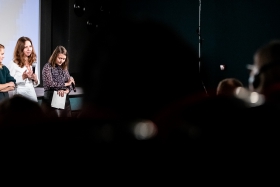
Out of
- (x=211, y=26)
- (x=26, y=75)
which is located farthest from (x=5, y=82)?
(x=211, y=26)

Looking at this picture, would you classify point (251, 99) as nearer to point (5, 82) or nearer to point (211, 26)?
point (5, 82)

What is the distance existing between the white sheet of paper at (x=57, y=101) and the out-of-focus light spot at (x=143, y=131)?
371cm

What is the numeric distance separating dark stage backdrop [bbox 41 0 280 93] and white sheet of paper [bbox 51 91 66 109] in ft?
5.19

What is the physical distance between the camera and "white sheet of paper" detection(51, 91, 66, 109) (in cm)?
402

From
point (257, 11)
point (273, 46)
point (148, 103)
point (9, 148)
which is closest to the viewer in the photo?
point (9, 148)

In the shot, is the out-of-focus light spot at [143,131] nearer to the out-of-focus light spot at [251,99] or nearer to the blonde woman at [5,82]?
the out-of-focus light spot at [251,99]

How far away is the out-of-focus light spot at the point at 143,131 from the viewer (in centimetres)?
35

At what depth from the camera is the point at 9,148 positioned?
0.33 meters

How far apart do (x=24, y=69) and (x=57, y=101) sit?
42 centimetres

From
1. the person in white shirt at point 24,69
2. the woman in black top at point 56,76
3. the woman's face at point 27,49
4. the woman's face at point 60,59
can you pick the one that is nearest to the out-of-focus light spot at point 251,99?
the person in white shirt at point 24,69

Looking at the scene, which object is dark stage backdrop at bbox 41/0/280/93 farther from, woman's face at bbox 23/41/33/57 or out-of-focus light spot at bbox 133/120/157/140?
out-of-focus light spot at bbox 133/120/157/140

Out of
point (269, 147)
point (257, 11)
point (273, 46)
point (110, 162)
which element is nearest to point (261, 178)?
point (269, 147)

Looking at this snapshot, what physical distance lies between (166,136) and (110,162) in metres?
0.06

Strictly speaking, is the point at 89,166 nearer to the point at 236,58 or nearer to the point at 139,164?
the point at 139,164
